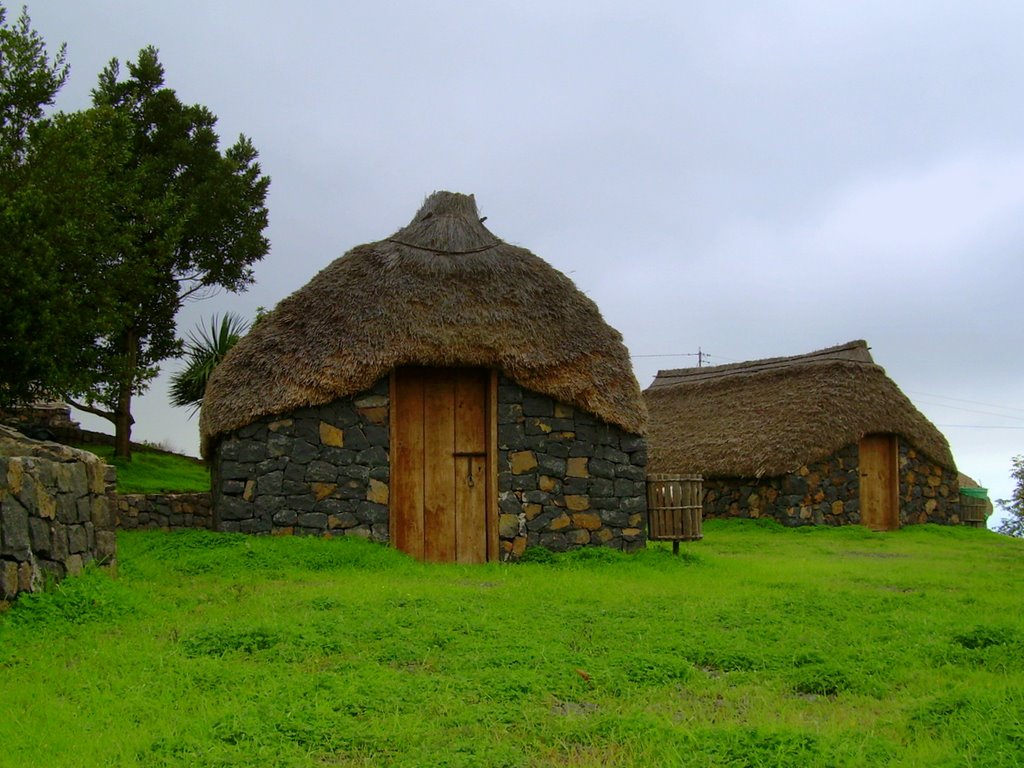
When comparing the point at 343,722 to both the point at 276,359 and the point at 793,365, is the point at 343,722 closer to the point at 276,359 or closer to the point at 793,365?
the point at 276,359

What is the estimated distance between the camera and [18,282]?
53.7 feet

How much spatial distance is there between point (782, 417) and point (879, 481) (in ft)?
9.31

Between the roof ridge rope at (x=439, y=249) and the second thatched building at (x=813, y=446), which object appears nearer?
the roof ridge rope at (x=439, y=249)

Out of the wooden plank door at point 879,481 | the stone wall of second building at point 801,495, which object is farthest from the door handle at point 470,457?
the wooden plank door at point 879,481

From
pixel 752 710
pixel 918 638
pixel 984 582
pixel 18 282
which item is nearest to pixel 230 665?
pixel 752 710

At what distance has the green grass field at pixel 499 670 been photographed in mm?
4543

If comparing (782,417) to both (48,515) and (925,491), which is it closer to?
(925,491)

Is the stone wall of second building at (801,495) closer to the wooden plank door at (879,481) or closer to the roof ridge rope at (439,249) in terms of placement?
the wooden plank door at (879,481)

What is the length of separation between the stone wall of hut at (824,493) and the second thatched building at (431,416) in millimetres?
8196

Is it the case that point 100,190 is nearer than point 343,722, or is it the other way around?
point 343,722

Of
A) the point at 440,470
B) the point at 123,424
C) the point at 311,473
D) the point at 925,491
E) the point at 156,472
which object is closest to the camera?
the point at 311,473

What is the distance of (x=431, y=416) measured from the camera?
12141 mm

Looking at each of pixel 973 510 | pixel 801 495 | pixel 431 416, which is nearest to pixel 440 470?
pixel 431 416

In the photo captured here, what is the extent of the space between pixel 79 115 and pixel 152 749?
16.7 meters
